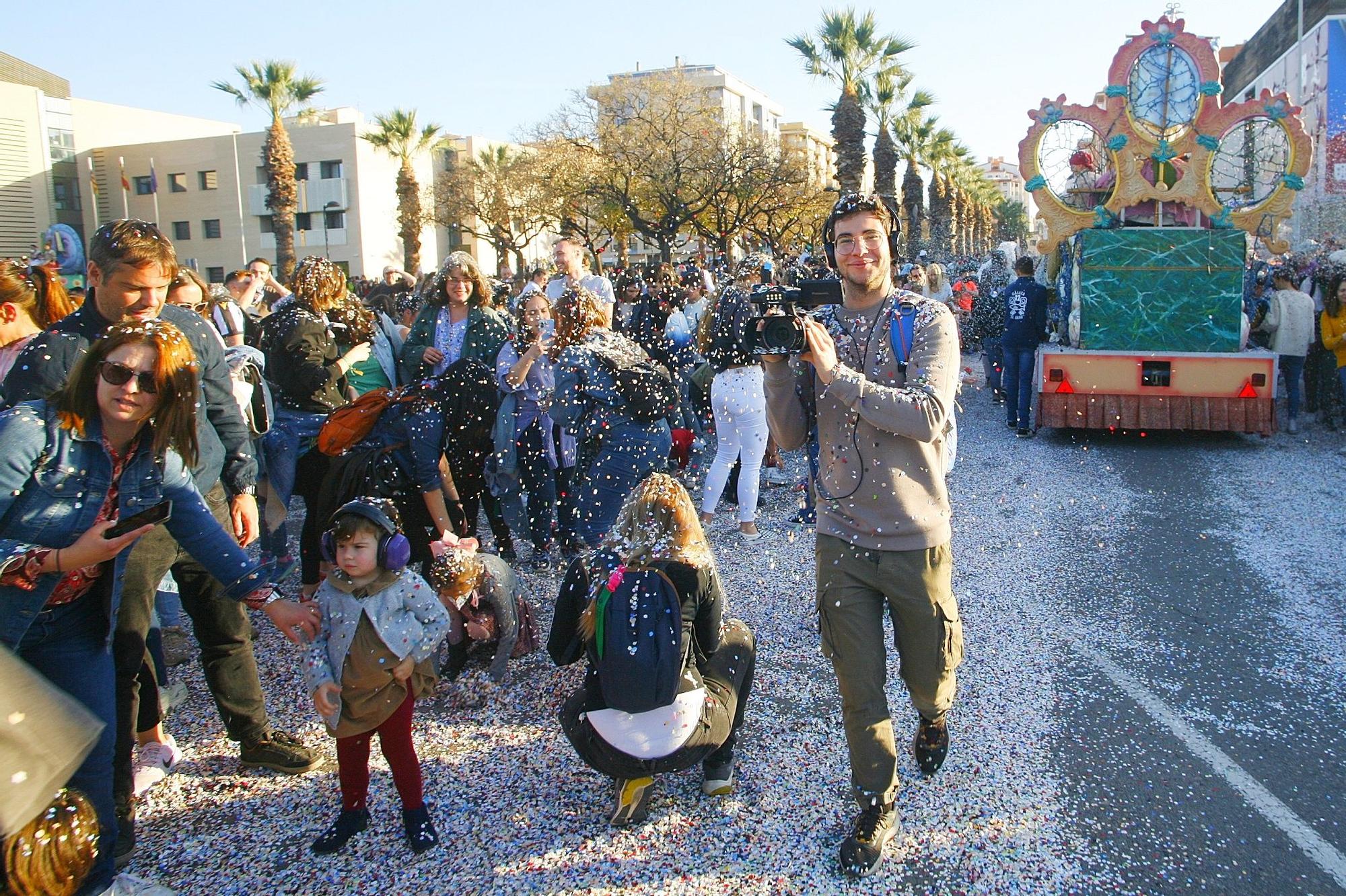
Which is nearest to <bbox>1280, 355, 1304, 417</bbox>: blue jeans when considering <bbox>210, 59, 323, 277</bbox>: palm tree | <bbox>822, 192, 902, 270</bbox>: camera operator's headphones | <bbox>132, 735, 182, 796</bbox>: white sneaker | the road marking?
the road marking

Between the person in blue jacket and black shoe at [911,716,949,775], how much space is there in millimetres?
6647

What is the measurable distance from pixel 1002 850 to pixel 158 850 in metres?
2.57

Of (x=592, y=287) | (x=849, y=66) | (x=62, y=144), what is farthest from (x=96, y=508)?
(x=62, y=144)

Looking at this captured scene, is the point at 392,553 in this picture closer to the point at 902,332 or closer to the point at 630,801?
the point at 630,801

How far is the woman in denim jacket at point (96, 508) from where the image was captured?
83.7 inches

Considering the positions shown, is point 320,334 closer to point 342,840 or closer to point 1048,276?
point 342,840

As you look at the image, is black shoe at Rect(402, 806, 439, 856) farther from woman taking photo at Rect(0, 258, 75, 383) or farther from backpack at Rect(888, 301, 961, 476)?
woman taking photo at Rect(0, 258, 75, 383)

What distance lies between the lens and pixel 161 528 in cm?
283

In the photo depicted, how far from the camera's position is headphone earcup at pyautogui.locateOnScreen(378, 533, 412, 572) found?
2.84 m

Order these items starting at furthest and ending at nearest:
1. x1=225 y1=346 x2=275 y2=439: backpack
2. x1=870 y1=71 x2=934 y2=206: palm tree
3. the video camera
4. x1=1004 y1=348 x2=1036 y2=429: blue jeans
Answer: x1=870 y1=71 x2=934 y2=206: palm tree < x1=1004 y1=348 x2=1036 y2=429: blue jeans < x1=225 y1=346 x2=275 y2=439: backpack < the video camera

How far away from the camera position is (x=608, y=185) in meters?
24.3

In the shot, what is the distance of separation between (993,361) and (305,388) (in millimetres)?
9189

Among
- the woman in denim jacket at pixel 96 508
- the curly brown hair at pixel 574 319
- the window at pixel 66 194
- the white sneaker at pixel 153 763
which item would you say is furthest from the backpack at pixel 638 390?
the window at pixel 66 194

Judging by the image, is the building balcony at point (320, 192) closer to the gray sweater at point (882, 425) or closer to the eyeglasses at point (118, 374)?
the eyeglasses at point (118, 374)
